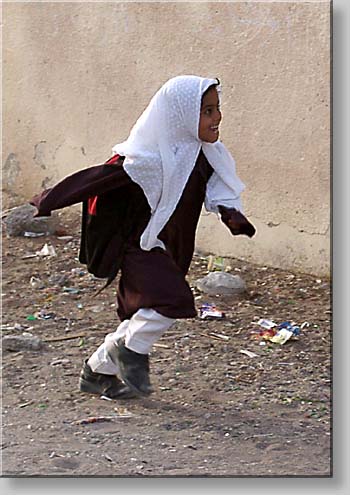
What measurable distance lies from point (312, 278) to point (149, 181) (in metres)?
1.66

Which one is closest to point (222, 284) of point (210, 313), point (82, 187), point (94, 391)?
point (210, 313)

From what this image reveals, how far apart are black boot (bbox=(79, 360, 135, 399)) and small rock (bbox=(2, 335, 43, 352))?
20.9 inches

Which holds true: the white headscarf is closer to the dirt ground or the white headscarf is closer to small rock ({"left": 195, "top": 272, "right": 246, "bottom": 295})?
the dirt ground

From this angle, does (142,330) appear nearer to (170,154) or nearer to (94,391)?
(94,391)

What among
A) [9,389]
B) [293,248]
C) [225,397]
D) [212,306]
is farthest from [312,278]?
[9,389]

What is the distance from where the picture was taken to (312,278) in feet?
17.2

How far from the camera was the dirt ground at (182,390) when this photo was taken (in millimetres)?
3693

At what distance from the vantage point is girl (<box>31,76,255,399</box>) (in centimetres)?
375

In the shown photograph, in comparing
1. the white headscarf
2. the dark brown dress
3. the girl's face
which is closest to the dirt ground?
the dark brown dress

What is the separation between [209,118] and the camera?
12.4 ft

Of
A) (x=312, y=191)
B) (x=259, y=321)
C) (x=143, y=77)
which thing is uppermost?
(x=143, y=77)

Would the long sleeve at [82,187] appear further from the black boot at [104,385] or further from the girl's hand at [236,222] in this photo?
the black boot at [104,385]

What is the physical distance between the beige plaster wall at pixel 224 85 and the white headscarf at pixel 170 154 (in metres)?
1.28

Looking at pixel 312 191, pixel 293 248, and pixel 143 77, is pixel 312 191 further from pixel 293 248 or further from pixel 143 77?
pixel 143 77
